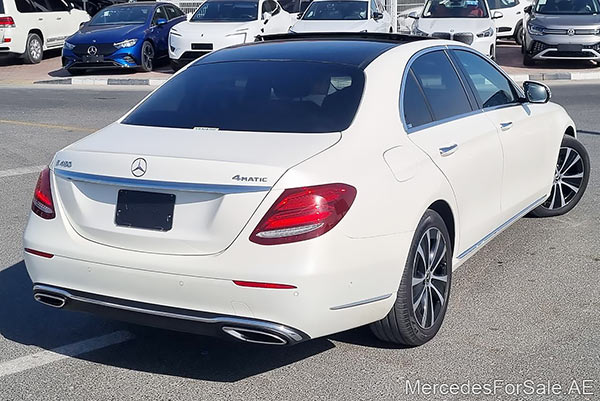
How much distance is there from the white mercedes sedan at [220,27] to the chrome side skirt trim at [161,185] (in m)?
14.3

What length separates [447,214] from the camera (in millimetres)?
4742

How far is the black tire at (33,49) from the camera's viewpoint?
22000 millimetres

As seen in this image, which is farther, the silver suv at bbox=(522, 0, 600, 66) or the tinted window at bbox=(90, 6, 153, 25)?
the tinted window at bbox=(90, 6, 153, 25)

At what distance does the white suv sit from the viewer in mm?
21031

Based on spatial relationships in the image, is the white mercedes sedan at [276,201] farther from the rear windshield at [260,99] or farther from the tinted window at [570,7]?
the tinted window at [570,7]

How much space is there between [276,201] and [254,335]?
0.60m

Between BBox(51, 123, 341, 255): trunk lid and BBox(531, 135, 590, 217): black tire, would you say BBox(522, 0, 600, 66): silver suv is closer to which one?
BBox(531, 135, 590, 217): black tire

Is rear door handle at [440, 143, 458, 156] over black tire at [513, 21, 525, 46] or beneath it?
over

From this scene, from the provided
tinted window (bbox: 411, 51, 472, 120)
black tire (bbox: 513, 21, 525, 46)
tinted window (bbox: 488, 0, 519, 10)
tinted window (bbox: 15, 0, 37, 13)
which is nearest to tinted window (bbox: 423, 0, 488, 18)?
tinted window (bbox: 488, 0, 519, 10)

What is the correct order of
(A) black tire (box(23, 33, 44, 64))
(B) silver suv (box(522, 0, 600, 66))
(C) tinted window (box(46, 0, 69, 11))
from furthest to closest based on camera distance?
(C) tinted window (box(46, 0, 69, 11)) < (A) black tire (box(23, 33, 44, 64)) < (B) silver suv (box(522, 0, 600, 66))

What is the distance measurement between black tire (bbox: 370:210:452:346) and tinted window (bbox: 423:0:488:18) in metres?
15.2

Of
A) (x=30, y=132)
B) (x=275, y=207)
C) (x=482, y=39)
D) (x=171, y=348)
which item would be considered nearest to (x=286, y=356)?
(x=171, y=348)

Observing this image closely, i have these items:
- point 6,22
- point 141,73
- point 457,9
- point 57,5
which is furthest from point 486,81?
point 57,5

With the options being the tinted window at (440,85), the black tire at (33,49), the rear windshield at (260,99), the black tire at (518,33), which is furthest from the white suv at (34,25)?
the tinted window at (440,85)
